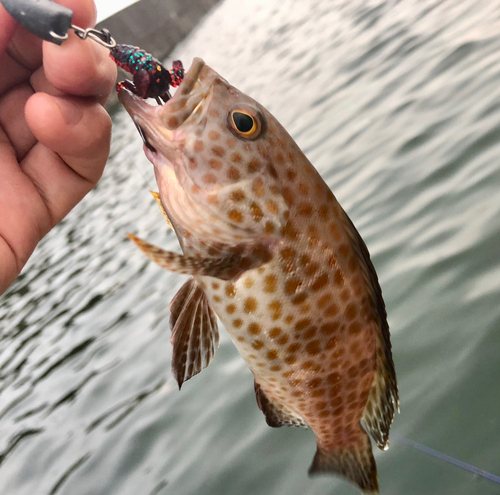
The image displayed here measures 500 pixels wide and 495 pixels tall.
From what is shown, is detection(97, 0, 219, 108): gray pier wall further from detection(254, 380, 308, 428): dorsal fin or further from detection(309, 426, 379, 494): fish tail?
detection(309, 426, 379, 494): fish tail

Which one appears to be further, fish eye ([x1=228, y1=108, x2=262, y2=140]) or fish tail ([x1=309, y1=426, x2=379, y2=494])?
fish tail ([x1=309, y1=426, x2=379, y2=494])

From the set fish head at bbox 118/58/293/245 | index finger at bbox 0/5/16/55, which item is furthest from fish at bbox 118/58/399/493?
index finger at bbox 0/5/16/55

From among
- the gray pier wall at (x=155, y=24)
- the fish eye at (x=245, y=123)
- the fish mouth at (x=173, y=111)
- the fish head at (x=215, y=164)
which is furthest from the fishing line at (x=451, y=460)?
the gray pier wall at (x=155, y=24)

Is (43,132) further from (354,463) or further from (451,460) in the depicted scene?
(451,460)

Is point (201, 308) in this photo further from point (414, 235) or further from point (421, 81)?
point (421, 81)

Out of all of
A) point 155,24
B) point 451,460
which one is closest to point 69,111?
point 451,460

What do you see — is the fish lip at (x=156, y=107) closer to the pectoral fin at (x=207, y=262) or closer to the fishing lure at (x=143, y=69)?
the fishing lure at (x=143, y=69)
